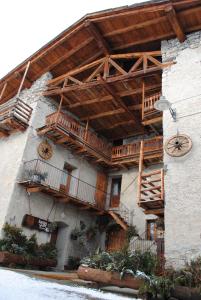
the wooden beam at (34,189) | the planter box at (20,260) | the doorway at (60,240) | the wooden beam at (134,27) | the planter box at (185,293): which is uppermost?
the wooden beam at (134,27)

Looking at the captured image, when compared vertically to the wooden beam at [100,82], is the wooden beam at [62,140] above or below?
below

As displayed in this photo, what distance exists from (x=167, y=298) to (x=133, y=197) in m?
9.30

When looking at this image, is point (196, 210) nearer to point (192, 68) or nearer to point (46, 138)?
point (192, 68)

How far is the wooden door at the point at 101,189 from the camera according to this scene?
16.4 m

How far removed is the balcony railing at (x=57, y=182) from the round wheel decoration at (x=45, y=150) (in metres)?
0.43

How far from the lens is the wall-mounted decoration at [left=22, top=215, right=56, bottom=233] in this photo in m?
12.4

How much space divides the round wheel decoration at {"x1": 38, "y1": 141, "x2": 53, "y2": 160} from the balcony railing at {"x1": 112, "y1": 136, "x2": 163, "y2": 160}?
158 inches

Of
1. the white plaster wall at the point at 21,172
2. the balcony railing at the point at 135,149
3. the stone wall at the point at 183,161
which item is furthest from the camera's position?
the balcony railing at the point at 135,149

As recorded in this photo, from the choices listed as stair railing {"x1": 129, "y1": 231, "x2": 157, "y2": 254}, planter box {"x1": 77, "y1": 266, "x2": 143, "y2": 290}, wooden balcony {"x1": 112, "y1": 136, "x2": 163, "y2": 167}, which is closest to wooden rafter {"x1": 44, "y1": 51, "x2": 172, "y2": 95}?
wooden balcony {"x1": 112, "y1": 136, "x2": 163, "y2": 167}

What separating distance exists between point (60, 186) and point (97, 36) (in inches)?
309

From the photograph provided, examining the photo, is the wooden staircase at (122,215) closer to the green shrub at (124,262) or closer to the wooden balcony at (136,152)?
the wooden balcony at (136,152)

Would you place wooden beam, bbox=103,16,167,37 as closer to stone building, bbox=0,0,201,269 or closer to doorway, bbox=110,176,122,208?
stone building, bbox=0,0,201,269

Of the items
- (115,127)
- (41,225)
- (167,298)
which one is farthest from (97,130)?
(167,298)

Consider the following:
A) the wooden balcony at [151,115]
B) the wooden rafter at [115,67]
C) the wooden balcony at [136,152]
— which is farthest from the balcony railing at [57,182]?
the wooden balcony at [151,115]
